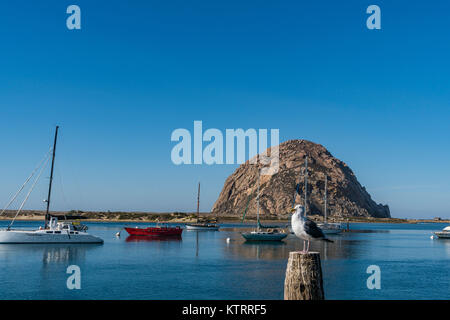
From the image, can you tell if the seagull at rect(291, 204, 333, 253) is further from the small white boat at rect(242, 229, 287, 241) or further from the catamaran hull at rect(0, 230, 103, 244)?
the small white boat at rect(242, 229, 287, 241)

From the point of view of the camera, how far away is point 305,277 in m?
9.86

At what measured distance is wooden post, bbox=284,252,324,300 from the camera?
32.2 feet

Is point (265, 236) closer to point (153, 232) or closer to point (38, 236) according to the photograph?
point (153, 232)

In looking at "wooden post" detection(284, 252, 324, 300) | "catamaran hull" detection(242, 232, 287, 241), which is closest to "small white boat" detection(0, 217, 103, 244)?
"catamaran hull" detection(242, 232, 287, 241)

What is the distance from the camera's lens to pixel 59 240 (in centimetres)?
7325

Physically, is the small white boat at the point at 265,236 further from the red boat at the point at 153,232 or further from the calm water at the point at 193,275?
the red boat at the point at 153,232

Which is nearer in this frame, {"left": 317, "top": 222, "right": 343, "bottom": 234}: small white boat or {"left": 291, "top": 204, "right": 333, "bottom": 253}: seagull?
{"left": 291, "top": 204, "right": 333, "bottom": 253}: seagull

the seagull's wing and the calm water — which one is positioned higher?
the seagull's wing

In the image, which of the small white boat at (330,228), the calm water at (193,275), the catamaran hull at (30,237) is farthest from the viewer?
the small white boat at (330,228)

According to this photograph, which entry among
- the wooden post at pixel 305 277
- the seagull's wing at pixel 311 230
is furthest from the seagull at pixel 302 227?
the wooden post at pixel 305 277

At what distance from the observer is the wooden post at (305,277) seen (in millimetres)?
9820

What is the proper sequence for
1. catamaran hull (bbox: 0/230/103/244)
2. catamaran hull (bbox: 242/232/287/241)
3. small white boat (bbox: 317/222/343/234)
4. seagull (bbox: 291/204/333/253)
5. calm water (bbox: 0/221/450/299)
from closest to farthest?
1. seagull (bbox: 291/204/333/253)
2. calm water (bbox: 0/221/450/299)
3. catamaran hull (bbox: 0/230/103/244)
4. catamaran hull (bbox: 242/232/287/241)
5. small white boat (bbox: 317/222/343/234)

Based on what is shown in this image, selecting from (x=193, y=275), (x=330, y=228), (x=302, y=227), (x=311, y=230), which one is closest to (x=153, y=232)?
(x=330, y=228)
